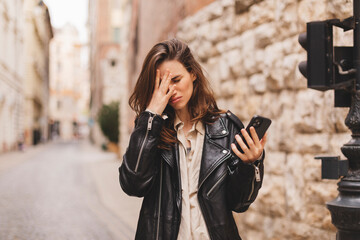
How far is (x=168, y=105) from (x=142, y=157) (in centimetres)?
35

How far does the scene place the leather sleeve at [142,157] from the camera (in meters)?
2.26

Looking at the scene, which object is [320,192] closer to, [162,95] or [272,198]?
[272,198]

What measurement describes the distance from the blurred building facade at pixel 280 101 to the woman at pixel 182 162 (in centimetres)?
189

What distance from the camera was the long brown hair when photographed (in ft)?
7.82

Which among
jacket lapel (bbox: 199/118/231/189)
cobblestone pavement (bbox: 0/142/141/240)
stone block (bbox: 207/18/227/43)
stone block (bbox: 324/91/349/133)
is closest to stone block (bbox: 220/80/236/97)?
stone block (bbox: 207/18/227/43)

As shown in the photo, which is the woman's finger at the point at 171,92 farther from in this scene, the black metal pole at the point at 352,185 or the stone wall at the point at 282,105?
the stone wall at the point at 282,105

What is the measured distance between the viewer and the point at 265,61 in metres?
5.70

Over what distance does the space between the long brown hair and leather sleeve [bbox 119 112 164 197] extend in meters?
0.08

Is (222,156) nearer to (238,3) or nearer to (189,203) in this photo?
(189,203)

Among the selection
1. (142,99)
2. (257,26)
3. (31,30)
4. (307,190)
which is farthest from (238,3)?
(31,30)

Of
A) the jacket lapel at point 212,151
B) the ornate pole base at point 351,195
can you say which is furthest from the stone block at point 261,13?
the jacket lapel at point 212,151

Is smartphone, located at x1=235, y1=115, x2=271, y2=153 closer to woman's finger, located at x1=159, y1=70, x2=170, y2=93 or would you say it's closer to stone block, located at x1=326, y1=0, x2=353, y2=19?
woman's finger, located at x1=159, y1=70, x2=170, y2=93

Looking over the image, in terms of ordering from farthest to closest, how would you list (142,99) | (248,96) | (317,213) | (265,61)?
(248,96)
(265,61)
(317,213)
(142,99)

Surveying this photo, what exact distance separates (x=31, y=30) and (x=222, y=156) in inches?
1494
